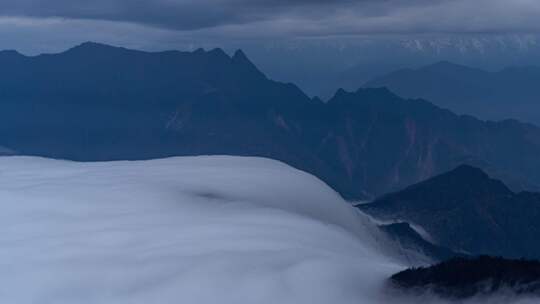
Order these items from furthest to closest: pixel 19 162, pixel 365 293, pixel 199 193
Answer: pixel 19 162 → pixel 199 193 → pixel 365 293

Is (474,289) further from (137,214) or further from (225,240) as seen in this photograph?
(137,214)

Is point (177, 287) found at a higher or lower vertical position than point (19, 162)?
higher

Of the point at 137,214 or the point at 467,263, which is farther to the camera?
the point at 137,214

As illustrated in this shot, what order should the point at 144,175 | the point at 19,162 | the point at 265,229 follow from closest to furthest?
1. the point at 265,229
2. the point at 144,175
3. the point at 19,162

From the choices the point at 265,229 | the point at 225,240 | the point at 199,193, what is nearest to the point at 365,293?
the point at 225,240

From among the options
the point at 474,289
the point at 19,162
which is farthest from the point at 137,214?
the point at 19,162

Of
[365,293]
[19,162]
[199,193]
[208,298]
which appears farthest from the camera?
[19,162]

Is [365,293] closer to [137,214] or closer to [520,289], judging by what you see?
[520,289]

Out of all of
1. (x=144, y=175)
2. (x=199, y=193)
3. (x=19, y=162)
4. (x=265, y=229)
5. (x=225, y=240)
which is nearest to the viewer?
(x=225, y=240)

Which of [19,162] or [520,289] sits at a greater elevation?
[520,289]
